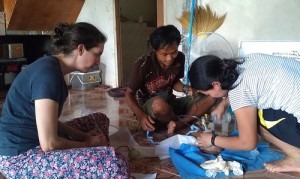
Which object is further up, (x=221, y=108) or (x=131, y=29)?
(x=131, y=29)

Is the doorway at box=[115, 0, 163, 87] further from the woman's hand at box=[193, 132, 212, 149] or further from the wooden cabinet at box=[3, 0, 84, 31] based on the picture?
the woman's hand at box=[193, 132, 212, 149]

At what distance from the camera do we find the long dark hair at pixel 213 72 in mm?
1122

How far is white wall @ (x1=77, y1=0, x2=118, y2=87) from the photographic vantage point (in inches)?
138

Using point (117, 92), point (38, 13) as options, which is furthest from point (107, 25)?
point (117, 92)

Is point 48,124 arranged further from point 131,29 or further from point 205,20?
point 131,29

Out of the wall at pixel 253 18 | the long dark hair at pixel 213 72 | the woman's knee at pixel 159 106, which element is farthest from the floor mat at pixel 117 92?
the long dark hair at pixel 213 72

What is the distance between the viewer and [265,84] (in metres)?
1.15

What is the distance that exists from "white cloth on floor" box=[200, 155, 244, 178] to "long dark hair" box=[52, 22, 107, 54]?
690 mm

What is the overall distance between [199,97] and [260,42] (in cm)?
72

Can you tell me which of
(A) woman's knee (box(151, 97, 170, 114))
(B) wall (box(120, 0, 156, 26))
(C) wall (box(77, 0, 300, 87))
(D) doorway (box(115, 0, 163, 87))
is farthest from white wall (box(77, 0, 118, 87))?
(A) woman's knee (box(151, 97, 170, 114))

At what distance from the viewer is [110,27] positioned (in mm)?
3529

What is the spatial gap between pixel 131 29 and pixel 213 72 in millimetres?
2988

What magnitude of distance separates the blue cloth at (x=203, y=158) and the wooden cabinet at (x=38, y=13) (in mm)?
2302

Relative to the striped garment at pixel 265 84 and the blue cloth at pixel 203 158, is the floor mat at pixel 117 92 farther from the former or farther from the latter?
the striped garment at pixel 265 84
